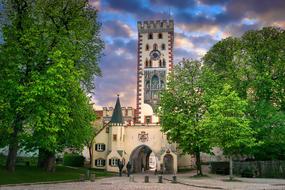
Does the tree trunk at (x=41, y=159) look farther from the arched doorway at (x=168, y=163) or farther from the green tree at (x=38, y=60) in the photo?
the arched doorway at (x=168, y=163)

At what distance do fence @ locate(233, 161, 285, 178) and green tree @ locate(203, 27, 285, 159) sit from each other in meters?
2.50

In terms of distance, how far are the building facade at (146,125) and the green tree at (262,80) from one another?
60.4 feet

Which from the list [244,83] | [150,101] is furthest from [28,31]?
[150,101]

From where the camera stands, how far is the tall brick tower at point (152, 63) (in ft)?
234

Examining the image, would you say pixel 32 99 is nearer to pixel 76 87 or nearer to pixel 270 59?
pixel 76 87

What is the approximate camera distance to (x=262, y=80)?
4494cm

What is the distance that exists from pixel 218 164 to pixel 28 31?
119 ft

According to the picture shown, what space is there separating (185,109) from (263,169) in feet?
38.5

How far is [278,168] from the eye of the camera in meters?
39.9

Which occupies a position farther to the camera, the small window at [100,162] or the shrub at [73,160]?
the small window at [100,162]

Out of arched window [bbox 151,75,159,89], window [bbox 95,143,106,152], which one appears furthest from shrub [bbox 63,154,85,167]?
arched window [bbox 151,75,159,89]

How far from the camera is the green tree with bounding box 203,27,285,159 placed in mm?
43438

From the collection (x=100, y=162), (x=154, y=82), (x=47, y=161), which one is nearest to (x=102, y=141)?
(x=100, y=162)

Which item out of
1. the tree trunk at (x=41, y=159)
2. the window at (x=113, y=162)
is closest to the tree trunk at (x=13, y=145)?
the tree trunk at (x=41, y=159)
